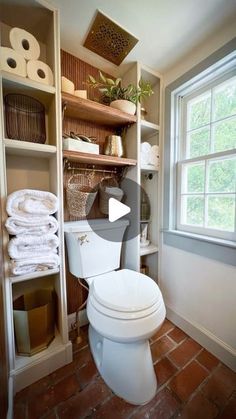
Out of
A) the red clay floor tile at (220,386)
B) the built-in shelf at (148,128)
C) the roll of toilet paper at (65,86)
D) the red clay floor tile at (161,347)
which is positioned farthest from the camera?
the built-in shelf at (148,128)

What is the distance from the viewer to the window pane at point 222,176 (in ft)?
3.48

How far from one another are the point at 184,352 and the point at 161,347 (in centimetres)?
15

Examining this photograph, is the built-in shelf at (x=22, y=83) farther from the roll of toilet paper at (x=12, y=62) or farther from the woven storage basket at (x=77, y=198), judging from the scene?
the woven storage basket at (x=77, y=198)

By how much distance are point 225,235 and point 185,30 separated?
1258 mm

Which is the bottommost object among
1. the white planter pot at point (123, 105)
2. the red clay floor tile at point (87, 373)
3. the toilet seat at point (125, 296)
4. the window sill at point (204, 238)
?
the red clay floor tile at point (87, 373)

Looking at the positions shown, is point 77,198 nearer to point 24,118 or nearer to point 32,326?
point 24,118

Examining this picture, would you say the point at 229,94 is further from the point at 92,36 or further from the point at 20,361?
the point at 20,361

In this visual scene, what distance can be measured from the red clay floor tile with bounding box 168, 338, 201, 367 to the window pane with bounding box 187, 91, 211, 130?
1538 mm

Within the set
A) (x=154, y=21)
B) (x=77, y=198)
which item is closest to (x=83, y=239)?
(x=77, y=198)

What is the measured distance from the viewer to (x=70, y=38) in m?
1.07

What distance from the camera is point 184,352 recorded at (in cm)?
114

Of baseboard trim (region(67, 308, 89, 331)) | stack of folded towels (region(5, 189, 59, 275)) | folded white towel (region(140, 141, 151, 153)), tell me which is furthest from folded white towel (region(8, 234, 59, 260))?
folded white towel (region(140, 141, 151, 153))

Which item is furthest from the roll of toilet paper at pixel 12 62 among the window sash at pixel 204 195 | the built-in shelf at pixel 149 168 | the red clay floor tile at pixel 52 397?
the red clay floor tile at pixel 52 397

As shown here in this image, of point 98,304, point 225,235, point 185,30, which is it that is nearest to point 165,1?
point 185,30
